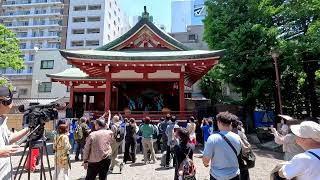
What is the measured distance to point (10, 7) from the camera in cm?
6166

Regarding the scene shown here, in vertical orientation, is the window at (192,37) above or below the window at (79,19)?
below

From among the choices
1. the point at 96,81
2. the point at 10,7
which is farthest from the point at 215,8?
the point at 10,7

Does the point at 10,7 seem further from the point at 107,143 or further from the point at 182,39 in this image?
the point at 107,143

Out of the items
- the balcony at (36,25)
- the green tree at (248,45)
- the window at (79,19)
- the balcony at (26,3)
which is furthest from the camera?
the balcony at (26,3)

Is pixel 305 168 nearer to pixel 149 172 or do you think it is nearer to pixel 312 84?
pixel 149 172

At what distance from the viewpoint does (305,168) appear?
112 inches

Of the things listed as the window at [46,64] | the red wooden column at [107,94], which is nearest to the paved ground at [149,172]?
the red wooden column at [107,94]

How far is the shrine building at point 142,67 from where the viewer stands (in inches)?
610

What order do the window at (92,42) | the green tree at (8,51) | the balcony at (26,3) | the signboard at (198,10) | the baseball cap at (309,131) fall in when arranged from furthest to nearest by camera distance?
the balcony at (26,3) → the window at (92,42) → the signboard at (198,10) → the green tree at (8,51) → the baseball cap at (309,131)

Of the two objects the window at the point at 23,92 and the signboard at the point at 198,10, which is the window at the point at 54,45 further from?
the signboard at the point at 198,10

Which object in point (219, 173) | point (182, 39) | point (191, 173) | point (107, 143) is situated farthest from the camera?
point (182, 39)

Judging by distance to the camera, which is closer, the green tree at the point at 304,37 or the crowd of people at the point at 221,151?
the crowd of people at the point at 221,151

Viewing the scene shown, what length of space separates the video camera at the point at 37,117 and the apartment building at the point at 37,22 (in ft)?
188

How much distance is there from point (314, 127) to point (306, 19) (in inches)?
818
